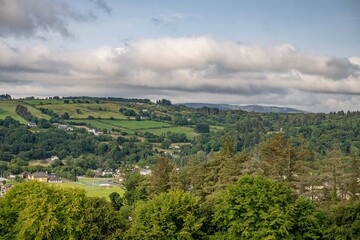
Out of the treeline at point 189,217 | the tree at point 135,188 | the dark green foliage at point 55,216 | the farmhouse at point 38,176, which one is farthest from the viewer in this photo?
the farmhouse at point 38,176

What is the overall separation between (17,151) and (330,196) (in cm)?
14420

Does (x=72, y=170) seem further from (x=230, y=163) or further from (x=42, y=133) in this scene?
(x=230, y=163)

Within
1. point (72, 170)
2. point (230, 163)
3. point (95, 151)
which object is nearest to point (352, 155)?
point (230, 163)

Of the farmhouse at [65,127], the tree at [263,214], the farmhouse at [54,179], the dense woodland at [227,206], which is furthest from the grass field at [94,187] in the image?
the tree at [263,214]

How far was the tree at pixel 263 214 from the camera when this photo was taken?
1297 inches

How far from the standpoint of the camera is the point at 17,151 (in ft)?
548

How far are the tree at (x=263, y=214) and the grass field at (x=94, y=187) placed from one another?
2553 inches

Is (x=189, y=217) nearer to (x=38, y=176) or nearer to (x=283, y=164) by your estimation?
(x=283, y=164)

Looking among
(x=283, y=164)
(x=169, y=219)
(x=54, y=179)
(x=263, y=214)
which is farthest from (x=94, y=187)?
(x=263, y=214)

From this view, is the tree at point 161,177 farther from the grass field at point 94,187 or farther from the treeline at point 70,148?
the treeline at point 70,148

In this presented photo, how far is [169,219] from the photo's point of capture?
116ft

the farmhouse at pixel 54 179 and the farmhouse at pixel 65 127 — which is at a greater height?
the farmhouse at pixel 65 127

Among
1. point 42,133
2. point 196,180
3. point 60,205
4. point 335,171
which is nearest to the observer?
point 60,205

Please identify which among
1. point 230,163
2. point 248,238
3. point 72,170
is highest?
point 230,163
